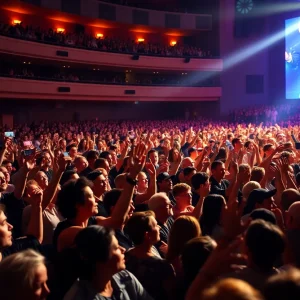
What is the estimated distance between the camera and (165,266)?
315 cm

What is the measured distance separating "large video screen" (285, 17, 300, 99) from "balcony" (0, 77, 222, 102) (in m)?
5.34

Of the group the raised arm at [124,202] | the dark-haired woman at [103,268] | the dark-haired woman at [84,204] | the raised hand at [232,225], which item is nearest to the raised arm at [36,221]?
the dark-haired woman at [84,204]

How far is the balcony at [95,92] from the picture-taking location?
2505 cm

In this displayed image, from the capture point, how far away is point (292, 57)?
3095 centimetres

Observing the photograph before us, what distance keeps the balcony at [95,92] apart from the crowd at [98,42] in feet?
7.83

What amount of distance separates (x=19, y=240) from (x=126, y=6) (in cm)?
3019

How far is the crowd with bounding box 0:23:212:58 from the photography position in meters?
25.5

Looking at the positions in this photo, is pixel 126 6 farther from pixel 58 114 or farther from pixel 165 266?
pixel 165 266

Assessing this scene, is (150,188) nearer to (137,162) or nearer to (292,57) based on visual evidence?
(137,162)

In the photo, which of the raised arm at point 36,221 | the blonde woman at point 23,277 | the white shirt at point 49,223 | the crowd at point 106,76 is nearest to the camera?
the blonde woman at point 23,277

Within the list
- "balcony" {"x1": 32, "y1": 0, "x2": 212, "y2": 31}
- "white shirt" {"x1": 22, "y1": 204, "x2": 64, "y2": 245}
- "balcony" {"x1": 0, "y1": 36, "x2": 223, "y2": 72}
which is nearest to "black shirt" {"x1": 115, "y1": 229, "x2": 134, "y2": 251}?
"white shirt" {"x1": 22, "y1": 204, "x2": 64, "y2": 245}

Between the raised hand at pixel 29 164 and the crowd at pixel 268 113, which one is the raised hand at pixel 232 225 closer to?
the raised hand at pixel 29 164

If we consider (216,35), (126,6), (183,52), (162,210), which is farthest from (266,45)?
(162,210)

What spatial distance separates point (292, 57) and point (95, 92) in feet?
43.5
